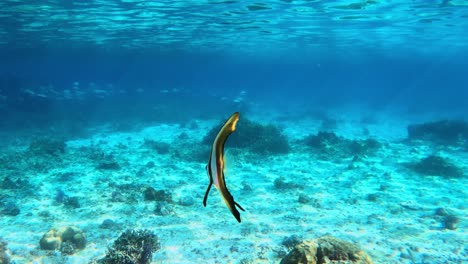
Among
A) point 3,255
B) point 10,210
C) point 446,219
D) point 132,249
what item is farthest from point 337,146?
point 3,255

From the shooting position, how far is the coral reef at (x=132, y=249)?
6.14 metres

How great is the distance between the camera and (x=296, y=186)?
12.6m

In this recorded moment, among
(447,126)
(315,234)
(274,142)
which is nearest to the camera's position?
(315,234)

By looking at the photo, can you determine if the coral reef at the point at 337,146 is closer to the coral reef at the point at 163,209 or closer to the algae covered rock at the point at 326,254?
the coral reef at the point at 163,209

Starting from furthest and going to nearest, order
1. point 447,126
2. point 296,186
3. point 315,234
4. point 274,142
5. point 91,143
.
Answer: point 447,126 < point 91,143 < point 274,142 < point 296,186 < point 315,234

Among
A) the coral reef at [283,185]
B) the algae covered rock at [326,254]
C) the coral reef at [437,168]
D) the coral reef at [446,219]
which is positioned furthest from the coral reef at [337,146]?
the algae covered rock at [326,254]

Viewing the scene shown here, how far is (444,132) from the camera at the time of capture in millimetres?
23391

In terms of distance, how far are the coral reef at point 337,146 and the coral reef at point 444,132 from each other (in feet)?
→ 20.0

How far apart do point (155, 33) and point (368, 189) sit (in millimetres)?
27570

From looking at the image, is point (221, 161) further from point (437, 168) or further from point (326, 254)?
point (437, 168)

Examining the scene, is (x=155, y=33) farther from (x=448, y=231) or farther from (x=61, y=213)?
(x=448, y=231)

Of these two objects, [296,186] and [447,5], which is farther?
[447,5]

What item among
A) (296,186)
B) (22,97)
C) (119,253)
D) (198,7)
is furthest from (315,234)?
(22,97)

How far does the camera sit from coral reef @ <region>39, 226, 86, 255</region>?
736 centimetres
